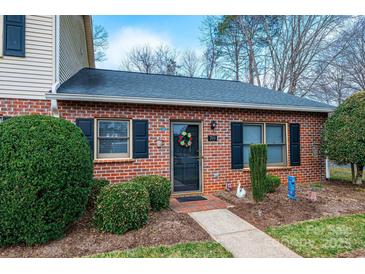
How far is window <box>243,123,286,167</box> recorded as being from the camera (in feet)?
21.5

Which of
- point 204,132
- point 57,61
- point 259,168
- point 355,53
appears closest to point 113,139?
point 57,61

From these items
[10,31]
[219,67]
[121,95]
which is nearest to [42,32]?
[10,31]

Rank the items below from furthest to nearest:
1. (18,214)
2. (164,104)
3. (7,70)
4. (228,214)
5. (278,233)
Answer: (164,104), (7,70), (228,214), (278,233), (18,214)

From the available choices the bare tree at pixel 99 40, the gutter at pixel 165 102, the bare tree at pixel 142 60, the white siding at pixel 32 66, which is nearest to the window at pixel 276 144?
the gutter at pixel 165 102

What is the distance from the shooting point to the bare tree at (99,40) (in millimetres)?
17500

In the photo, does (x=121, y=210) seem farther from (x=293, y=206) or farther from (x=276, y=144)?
(x=276, y=144)

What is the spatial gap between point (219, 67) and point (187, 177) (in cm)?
1297

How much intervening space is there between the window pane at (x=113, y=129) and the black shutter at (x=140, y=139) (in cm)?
27

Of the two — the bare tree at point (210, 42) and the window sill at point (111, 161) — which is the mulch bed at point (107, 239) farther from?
the bare tree at point (210, 42)

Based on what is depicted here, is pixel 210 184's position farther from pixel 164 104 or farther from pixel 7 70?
pixel 7 70

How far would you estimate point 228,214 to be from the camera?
173 inches

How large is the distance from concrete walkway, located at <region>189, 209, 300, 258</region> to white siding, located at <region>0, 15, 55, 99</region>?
4.43 m

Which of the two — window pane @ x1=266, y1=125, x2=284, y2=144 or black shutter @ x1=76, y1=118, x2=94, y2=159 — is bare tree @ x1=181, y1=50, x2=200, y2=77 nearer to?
window pane @ x1=266, y1=125, x2=284, y2=144

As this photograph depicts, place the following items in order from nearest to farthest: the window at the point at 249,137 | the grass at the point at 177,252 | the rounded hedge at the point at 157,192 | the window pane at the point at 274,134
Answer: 1. the grass at the point at 177,252
2. the rounded hedge at the point at 157,192
3. the window at the point at 249,137
4. the window pane at the point at 274,134
